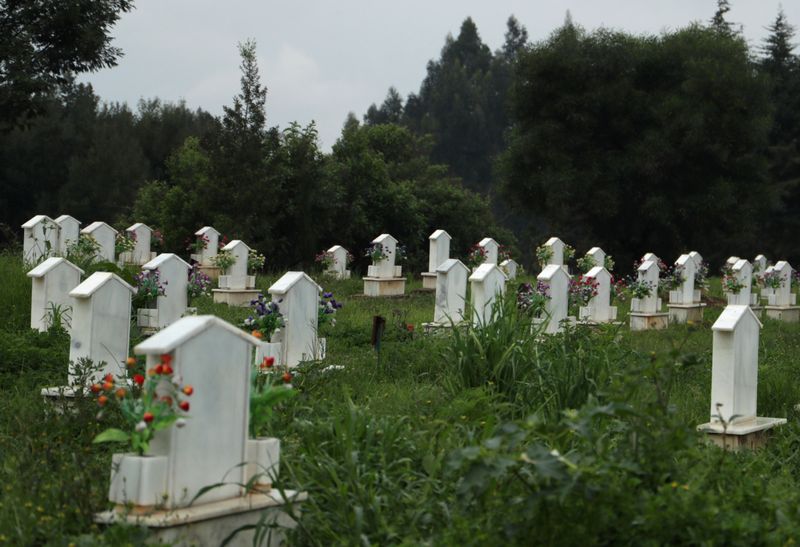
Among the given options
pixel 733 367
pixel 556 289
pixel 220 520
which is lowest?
pixel 220 520

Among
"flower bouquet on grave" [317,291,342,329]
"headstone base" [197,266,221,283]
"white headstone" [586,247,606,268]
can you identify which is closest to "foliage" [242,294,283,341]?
"flower bouquet on grave" [317,291,342,329]

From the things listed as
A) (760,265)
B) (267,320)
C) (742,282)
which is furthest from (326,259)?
(267,320)

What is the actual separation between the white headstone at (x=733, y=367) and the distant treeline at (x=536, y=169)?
634 inches

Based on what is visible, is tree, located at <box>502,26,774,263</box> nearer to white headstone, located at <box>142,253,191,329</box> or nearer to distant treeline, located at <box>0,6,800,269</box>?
distant treeline, located at <box>0,6,800,269</box>

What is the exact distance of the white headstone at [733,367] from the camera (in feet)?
24.5

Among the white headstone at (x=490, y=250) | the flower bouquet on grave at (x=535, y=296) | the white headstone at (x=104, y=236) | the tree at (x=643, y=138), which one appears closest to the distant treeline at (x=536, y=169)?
the tree at (x=643, y=138)

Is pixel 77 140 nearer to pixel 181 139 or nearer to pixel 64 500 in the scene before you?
pixel 181 139

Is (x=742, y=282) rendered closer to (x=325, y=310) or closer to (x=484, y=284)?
(x=484, y=284)

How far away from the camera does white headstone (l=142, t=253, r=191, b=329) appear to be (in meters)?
11.3

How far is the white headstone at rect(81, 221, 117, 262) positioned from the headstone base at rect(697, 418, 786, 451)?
1290 cm

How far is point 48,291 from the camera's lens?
1008 cm

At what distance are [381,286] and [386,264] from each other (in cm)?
53

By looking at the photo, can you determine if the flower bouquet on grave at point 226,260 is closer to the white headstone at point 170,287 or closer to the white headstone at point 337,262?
the white headstone at point 337,262

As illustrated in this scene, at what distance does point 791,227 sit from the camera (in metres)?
39.7
